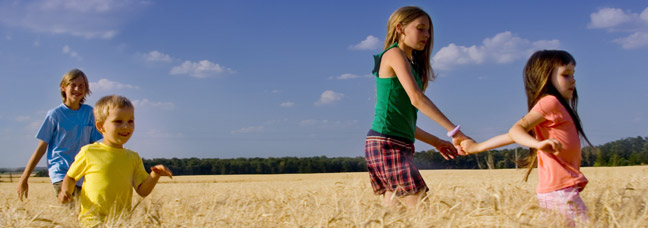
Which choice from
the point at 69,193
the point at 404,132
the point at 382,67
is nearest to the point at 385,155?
the point at 404,132

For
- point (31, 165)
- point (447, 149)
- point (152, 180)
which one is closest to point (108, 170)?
point (152, 180)

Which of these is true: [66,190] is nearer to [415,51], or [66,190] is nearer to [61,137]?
[61,137]

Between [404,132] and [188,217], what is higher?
[404,132]

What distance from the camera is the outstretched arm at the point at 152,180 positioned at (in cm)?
314

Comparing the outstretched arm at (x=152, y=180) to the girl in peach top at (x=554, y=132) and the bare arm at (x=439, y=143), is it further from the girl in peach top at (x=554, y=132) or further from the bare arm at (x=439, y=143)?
the girl in peach top at (x=554, y=132)

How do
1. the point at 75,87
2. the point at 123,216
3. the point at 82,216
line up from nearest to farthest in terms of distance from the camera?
the point at 123,216 → the point at 82,216 → the point at 75,87

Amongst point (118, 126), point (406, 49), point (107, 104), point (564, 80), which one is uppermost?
point (406, 49)

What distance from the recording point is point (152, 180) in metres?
3.29

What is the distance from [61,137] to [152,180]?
61.7 inches

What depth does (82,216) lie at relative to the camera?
3152mm

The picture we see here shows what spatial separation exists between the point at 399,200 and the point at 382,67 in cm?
78

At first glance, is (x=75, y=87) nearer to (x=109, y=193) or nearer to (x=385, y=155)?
(x=109, y=193)

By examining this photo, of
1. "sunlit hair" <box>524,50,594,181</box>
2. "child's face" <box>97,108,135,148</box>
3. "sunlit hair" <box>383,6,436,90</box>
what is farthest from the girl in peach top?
"child's face" <box>97,108,135,148</box>

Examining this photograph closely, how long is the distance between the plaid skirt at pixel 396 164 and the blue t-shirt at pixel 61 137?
2449 mm
